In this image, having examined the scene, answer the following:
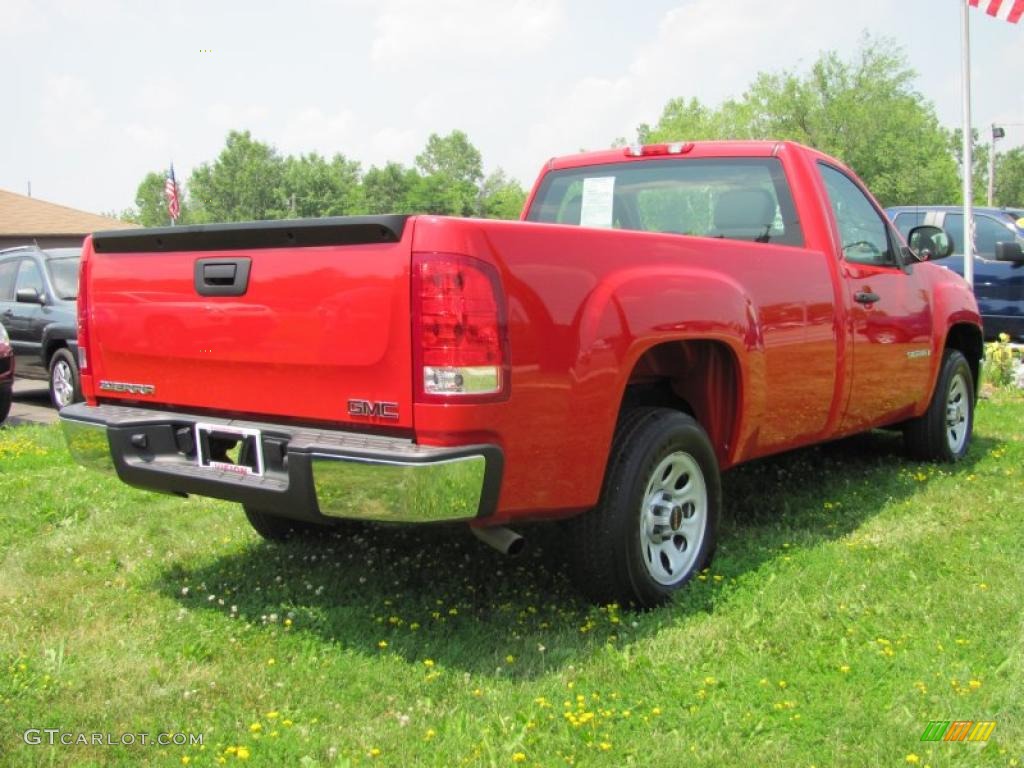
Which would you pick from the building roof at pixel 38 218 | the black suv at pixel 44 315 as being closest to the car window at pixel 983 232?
the black suv at pixel 44 315

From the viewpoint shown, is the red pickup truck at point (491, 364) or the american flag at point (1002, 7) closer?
the red pickup truck at point (491, 364)

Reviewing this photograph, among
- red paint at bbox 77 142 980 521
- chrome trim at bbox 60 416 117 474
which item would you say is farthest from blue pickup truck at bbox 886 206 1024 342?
chrome trim at bbox 60 416 117 474

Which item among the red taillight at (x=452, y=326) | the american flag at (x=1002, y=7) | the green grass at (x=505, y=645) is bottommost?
the green grass at (x=505, y=645)

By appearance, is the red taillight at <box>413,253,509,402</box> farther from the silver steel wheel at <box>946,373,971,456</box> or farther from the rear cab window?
the silver steel wheel at <box>946,373,971,456</box>

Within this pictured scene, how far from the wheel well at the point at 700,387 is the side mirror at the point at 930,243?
2163 millimetres

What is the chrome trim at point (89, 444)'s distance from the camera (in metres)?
3.65


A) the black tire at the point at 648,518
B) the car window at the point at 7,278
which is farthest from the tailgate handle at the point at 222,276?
the car window at the point at 7,278

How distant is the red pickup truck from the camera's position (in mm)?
2930

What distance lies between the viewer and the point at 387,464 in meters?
2.87

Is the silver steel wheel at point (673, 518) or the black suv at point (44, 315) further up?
the black suv at point (44, 315)

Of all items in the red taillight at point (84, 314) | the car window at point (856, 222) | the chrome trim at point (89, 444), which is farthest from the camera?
the car window at point (856, 222)

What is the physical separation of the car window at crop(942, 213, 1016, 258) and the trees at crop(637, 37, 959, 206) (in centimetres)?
3397

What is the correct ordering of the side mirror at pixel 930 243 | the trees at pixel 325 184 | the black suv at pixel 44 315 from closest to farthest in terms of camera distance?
the side mirror at pixel 930 243, the black suv at pixel 44 315, the trees at pixel 325 184

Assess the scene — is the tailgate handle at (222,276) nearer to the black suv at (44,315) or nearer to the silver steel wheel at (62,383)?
the black suv at (44,315)
